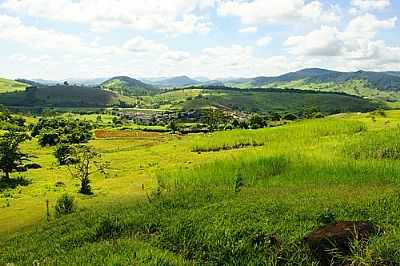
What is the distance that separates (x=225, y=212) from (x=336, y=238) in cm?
674

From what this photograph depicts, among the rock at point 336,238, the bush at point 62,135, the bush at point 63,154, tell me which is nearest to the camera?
the rock at point 336,238

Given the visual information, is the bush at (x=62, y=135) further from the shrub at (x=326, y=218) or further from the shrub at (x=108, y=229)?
the shrub at (x=326, y=218)

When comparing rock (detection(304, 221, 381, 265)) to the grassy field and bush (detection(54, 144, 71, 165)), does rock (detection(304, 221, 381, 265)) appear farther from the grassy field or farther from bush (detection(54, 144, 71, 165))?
bush (detection(54, 144, 71, 165))

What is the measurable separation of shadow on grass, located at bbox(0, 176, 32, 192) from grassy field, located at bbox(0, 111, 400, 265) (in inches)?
105

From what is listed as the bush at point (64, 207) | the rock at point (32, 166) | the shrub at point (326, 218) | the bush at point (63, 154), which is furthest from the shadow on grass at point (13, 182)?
the shrub at point (326, 218)

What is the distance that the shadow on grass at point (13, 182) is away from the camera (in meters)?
49.2

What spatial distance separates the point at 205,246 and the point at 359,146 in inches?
1028

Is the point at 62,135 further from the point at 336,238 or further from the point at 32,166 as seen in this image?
the point at 336,238

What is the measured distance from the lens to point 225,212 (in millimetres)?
19906

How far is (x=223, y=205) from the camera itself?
21.7 m

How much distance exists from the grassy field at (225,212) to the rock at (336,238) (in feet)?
1.03

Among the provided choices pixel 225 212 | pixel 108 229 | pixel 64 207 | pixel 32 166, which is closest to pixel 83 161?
pixel 32 166

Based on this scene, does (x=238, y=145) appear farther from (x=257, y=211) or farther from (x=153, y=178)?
(x=257, y=211)

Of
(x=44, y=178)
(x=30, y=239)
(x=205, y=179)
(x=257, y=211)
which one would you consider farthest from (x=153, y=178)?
(x=257, y=211)
